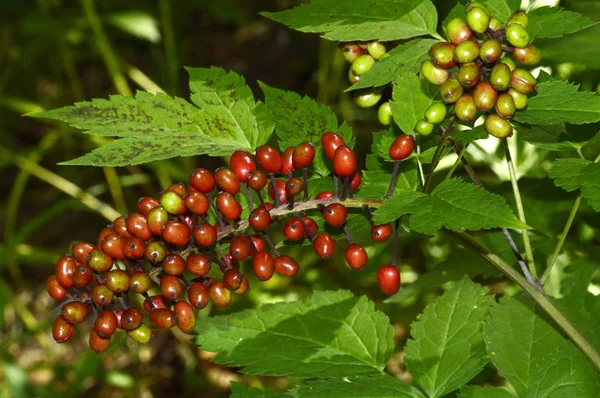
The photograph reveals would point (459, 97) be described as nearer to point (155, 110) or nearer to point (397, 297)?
point (155, 110)

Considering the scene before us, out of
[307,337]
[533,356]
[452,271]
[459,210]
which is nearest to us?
[459,210]

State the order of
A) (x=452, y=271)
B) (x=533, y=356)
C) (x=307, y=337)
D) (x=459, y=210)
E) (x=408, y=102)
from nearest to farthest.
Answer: (x=459, y=210) → (x=408, y=102) → (x=533, y=356) → (x=307, y=337) → (x=452, y=271)

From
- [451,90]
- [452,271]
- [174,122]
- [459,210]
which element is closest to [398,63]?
[451,90]

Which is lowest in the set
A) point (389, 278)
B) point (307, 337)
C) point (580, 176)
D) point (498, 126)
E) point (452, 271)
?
point (452, 271)

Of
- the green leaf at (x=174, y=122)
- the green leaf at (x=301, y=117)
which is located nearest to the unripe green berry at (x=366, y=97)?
the green leaf at (x=301, y=117)

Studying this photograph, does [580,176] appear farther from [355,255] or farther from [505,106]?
[355,255]

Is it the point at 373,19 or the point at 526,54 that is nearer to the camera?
the point at 526,54
